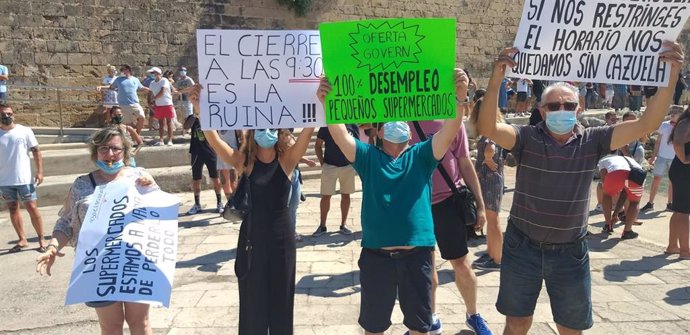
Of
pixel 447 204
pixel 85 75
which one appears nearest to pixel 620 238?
pixel 447 204

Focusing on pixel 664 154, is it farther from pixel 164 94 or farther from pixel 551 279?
pixel 164 94

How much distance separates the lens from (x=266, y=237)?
3312 millimetres

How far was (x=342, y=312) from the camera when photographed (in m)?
4.60

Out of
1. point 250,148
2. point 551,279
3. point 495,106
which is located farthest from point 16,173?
point 551,279

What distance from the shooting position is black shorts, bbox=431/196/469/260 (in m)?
3.94

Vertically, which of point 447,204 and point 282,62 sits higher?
point 282,62

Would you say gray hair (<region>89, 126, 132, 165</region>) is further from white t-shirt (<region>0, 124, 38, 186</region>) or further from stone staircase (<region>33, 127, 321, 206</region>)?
stone staircase (<region>33, 127, 321, 206</region>)

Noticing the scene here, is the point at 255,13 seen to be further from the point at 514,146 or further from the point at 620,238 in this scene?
the point at 514,146

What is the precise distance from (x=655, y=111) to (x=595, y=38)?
61 cm

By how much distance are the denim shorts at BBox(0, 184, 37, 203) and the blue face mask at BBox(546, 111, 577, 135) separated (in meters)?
6.45

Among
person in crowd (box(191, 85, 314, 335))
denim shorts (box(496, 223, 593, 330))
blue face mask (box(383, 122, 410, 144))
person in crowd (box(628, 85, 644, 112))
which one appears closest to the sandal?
person in crowd (box(191, 85, 314, 335))

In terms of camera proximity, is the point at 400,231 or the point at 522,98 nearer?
the point at 400,231

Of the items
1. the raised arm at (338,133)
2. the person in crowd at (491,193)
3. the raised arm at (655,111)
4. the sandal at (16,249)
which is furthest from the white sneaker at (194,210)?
the raised arm at (655,111)

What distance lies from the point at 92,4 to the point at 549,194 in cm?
1503
